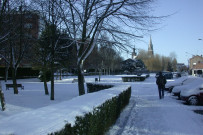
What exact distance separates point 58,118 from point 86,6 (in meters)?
9.59

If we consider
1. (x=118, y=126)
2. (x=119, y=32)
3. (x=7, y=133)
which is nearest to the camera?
(x=7, y=133)

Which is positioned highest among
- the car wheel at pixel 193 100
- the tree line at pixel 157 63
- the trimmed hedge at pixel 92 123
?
the tree line at pixel 157 63

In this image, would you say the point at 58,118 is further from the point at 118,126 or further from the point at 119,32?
the point at 119,32

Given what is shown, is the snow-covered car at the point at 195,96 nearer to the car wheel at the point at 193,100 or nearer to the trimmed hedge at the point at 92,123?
the car wheel at the point at 193,100

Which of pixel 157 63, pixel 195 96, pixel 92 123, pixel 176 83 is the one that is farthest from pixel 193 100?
pixel 157 63

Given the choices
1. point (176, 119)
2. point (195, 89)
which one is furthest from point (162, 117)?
point (195, 89)

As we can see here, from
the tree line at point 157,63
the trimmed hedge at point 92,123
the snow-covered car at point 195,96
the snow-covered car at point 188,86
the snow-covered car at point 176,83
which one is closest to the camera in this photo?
the trimmed hedge at point 92,123

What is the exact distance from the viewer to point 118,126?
7348 millimetres

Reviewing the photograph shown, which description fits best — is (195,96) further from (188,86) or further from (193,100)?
(188,86)

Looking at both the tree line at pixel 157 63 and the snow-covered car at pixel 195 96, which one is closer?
the snow-covered car at pixel 195 96

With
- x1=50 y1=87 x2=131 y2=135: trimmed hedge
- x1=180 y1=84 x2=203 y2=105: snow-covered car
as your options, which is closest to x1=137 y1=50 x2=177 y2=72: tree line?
x1=180 y1=84 x2=203 y2=105: snow-covered car

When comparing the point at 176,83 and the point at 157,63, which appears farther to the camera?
the point at 157,63

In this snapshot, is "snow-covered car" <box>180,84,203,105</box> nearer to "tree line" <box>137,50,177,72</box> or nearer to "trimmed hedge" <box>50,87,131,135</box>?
"trimmed hedge" <box>50,87,131,135</box>

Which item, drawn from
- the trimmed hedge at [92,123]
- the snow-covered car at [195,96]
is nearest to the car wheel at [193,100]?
the snow-covered car at [195,96]
